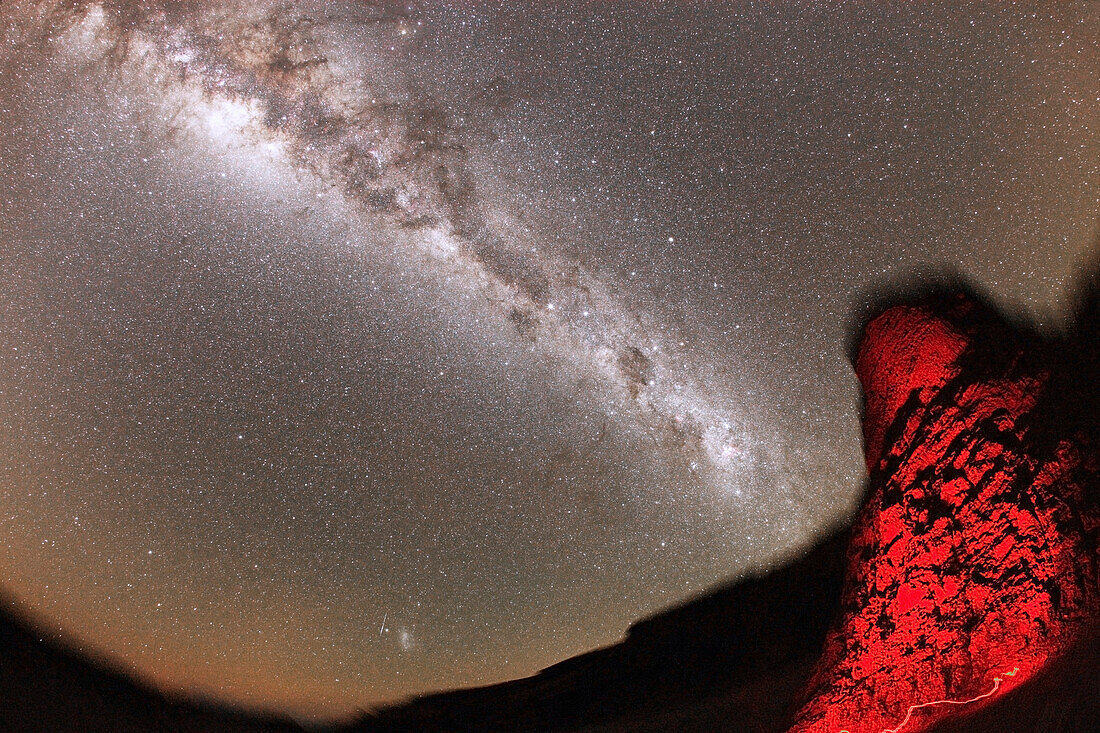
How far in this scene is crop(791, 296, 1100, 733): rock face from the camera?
428 centimetres

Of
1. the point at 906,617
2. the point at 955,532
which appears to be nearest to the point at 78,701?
the point at 906,617

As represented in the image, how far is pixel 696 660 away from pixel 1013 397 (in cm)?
512

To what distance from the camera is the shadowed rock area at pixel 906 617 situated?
4258 millimetres

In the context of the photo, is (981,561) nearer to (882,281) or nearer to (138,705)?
(882,281)

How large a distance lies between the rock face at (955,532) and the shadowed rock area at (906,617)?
0.04ft

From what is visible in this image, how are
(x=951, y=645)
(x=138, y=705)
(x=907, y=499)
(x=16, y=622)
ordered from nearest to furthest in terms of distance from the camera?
(x=951, y=645)
(x=907, y=499)
(x=16, y=622)
(x=138, y=705)

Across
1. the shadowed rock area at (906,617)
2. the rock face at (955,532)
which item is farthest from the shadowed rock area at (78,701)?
the rock face at (955,532)

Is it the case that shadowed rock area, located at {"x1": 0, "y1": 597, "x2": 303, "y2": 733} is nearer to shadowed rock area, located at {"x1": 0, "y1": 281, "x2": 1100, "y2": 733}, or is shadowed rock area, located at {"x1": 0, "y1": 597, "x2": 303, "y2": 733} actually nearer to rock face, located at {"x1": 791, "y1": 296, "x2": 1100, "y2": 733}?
shadowed rock area, located at {"x1": 0, "y1": 281, "x2": 1100, "y2": 733}

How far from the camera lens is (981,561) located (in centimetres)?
464

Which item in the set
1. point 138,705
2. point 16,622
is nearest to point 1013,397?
point 138,705

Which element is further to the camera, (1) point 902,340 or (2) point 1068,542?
(1) point 902,340

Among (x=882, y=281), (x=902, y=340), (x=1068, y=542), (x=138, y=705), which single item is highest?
(x=882, y=281)

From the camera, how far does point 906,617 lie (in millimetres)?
5020

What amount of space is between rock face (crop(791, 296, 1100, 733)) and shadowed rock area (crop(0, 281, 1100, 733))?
0.01 m
